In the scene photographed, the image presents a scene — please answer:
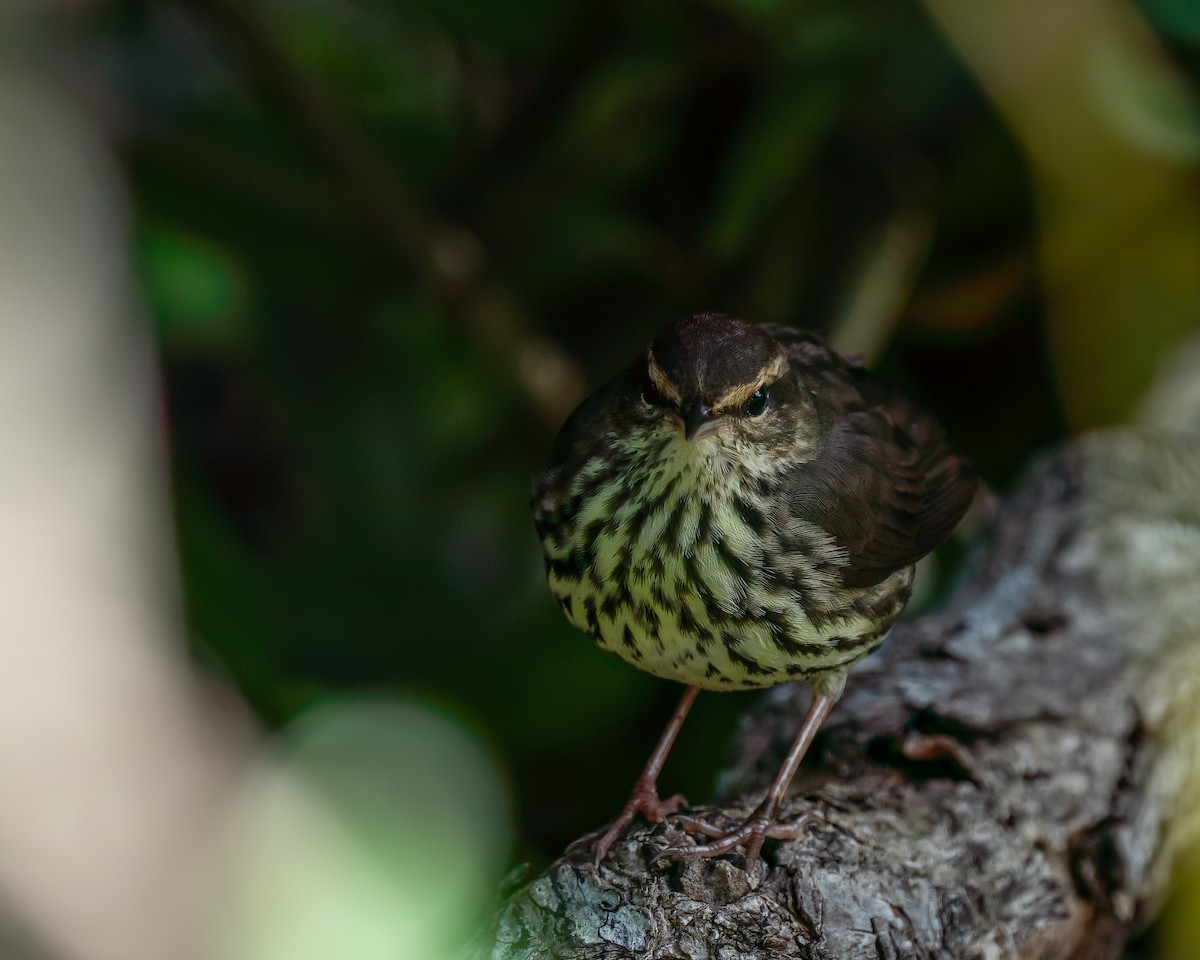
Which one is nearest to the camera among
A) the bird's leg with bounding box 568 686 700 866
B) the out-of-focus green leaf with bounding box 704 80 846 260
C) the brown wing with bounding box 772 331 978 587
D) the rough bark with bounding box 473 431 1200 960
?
the rough bark with bounding box 473 431 1200 960

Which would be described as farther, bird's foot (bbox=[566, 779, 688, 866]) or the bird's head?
the bird's head

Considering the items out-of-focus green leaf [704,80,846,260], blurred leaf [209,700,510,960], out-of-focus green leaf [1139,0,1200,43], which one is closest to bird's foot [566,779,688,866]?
blurred leaf [209,700,510,960]

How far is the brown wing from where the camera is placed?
10.1ft

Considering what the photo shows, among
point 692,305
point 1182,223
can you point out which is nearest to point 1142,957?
point 1182,223

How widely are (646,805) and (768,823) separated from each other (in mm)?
392

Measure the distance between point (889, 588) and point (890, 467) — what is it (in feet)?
1.06

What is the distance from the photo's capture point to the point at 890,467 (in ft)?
10.9

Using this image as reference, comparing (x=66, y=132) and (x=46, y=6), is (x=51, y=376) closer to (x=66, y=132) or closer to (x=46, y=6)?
(x=66, y=132)

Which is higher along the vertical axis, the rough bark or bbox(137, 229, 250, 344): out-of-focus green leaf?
bbox(137, 229, 250, 344): out-of-focus green leaf

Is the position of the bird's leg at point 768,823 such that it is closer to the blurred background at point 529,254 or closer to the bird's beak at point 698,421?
the bird's beak at point 698,421

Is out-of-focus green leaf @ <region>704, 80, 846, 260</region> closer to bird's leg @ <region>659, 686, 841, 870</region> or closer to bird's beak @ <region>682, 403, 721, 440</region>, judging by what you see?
bird's beak @ <region>682, 403, 721, 440</region>

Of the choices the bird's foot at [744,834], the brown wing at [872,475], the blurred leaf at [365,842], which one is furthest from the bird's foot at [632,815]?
the brown wing at [872,475]

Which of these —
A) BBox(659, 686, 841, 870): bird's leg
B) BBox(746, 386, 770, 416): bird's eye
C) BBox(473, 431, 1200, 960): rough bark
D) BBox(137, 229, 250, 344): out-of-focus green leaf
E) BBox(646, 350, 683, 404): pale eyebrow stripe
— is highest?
BBox(137, 229, 250, 344): out-of-focus green leaf

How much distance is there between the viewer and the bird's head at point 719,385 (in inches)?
112
